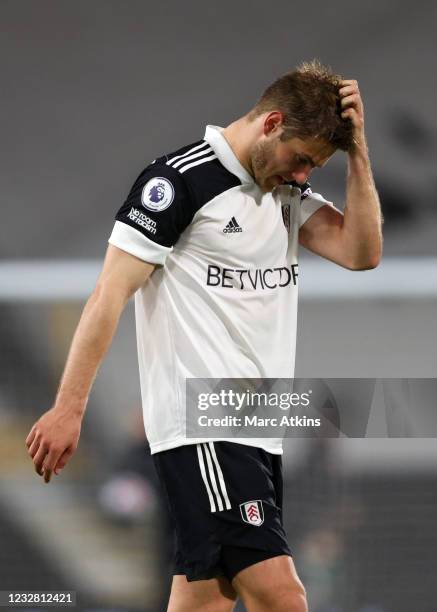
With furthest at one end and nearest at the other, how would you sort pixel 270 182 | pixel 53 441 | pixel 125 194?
pixel 125 194 → pixel 270 182 → pixel 53 441

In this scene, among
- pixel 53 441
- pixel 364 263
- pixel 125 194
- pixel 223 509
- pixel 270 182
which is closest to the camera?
pixel 53 441

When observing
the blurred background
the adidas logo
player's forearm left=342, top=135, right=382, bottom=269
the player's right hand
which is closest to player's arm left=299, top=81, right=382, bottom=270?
player's forearm left=342, top=135, right=382, bottom=269

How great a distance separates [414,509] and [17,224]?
134 cm

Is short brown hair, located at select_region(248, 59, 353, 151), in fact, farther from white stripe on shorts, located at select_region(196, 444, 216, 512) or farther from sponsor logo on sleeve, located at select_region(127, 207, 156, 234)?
white stripe on shorts, located at select_region(196, 444, 216, 512)

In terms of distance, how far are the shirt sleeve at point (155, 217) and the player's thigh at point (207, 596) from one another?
0.55 meters

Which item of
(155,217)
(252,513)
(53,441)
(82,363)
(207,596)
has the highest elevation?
(155,217)

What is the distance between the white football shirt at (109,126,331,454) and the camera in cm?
177

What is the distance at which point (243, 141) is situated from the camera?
1.84 metres

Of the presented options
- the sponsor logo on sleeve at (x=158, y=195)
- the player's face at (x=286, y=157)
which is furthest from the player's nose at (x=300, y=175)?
the sponsor logo on sleeve at (x=158, y=195)

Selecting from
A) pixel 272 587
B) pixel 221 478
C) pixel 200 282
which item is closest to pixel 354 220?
pixel 200 282

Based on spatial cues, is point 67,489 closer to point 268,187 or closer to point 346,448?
point 346,448

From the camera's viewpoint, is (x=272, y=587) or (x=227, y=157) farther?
(x=227, y=157)

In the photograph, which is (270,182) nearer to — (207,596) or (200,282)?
(200,282)

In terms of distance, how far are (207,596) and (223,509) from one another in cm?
16
